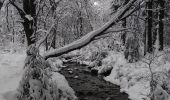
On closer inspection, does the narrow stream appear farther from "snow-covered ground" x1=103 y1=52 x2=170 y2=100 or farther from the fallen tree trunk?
the fallen tree trunk

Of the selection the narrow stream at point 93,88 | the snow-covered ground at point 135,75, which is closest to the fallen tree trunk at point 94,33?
the snow-covered ground at point 135,75

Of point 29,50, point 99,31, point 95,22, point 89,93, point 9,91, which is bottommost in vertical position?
point 89,93

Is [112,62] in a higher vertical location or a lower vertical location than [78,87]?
higher

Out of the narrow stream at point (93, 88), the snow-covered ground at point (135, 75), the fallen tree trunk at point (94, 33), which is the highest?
the fallen tree trunk at point (94, 33)

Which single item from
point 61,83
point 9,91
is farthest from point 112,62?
point 9,91

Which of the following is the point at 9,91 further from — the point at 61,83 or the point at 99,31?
the point at 99,31

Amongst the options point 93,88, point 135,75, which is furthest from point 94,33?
point 93,88

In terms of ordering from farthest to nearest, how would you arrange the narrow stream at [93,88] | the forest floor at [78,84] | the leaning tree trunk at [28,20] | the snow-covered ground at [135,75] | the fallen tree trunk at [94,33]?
the narrow stream at [93,88], the snow-covered ground at [135,75], the forest floor at [78,84], the leaning tree trunk at [28,20], the fallen tree trunk at [94,33]

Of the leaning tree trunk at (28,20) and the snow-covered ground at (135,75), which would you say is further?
the snow-covered ground at (135,75)

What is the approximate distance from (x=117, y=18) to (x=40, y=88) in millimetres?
3067

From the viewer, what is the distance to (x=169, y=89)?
975 cm

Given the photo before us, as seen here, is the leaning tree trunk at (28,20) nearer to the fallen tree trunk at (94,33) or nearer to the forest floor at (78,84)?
the fallen tree trunk at (94,33)

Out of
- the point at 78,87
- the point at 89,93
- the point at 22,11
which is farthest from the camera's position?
the point at 78,87

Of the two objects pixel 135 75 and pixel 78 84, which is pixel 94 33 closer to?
pixel 135 75
